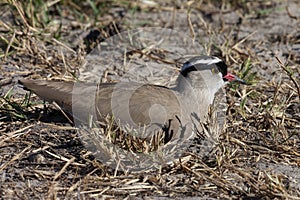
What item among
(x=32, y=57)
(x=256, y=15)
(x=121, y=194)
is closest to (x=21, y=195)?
(x=121, y=194)

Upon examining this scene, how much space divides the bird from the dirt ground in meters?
0.19

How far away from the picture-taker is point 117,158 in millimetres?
4273

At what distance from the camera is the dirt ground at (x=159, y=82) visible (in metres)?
4.14

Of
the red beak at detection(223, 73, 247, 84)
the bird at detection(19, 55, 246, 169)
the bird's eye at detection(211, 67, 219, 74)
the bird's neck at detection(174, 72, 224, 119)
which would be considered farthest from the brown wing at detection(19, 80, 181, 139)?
the red beak at detection(223, 73, 247, 84)

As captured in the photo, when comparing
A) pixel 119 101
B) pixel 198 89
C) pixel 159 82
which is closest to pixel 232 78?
pixel 198 89

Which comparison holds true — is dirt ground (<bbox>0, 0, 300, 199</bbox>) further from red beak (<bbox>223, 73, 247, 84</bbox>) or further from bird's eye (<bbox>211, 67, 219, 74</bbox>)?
bird's eye (<bbox>211, 67, 219, 74</bbox>)

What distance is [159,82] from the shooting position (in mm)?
5742

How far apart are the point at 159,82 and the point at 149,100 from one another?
3.39 ft

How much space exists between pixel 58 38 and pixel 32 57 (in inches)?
14.7

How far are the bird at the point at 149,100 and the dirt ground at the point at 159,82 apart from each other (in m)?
0.19

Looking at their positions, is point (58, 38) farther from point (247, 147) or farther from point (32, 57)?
point (247, 147)

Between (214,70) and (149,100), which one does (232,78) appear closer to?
(214,70)

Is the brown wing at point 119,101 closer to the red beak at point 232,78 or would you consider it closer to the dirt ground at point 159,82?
the dirt ground at point 159,82

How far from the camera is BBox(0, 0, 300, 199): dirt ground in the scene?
4141 mm
